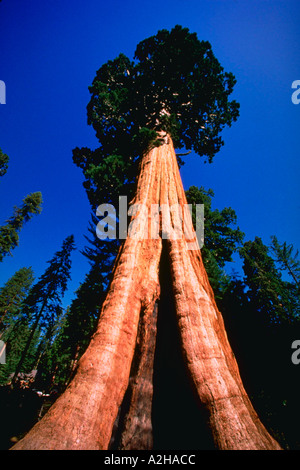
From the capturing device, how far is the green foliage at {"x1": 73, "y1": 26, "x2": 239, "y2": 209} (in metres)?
5.64

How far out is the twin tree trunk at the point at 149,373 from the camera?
1356 mm

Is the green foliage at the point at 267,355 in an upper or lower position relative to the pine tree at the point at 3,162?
lower

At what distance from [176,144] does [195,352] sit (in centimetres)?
823

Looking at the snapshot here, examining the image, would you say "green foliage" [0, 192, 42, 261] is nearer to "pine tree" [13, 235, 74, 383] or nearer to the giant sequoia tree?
"pine tree" [13, 235, 74, 383]

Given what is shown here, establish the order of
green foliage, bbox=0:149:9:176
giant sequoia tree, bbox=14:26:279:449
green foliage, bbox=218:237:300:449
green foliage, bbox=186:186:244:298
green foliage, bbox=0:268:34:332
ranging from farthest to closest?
1. green foliage, bbox=0:268:34:332
2. green foliage, bbox=0:149:9:176
3. green foliage, bbox=186:186:244:298
4. green foliage, bbox=218:237:300:449
5. giant sequoia tree, bbox=14:26:279:449

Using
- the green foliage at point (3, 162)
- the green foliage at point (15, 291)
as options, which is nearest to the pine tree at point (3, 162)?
the green foliage at point (3, 162)

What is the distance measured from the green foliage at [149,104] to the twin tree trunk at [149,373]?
304 centimetres

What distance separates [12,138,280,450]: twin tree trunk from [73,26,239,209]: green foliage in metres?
3.04

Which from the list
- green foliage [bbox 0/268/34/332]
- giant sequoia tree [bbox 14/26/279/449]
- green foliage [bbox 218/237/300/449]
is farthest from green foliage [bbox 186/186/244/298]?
green foliage [bbox 0/268/34/332]

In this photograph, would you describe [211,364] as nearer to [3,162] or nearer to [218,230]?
[218,230]

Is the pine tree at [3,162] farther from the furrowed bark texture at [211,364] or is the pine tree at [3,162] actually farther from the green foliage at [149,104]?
the furrowed bark texture at [211,364]

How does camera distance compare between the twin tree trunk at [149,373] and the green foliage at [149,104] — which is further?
the green foliage at [149,104]

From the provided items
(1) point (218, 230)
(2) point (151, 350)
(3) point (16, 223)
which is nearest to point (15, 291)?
(3) point (16, 223)
